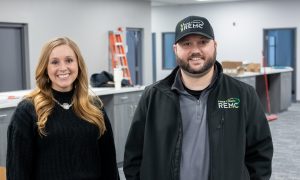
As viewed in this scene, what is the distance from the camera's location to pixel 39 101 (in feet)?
5.83

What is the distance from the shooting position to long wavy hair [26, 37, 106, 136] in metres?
1.77

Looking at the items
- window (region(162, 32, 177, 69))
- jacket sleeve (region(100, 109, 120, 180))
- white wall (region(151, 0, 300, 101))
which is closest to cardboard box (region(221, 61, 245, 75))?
white wall (region(151, 0, 300, 101))

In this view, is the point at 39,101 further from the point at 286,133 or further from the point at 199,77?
the point at 286,133

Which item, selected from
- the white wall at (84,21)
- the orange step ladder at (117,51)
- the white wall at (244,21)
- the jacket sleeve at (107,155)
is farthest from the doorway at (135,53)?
the jacket sleeve at (107,155)

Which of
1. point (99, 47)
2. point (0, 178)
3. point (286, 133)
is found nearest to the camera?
point (0, 178)

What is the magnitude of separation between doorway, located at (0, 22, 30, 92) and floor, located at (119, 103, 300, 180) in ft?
11.3

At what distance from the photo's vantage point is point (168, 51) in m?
12.7

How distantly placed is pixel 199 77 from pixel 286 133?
5.40 meters

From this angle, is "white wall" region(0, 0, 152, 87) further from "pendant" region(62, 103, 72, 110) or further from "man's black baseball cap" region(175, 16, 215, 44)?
"man's black baseball cap" region(175, 16, 215, 44)

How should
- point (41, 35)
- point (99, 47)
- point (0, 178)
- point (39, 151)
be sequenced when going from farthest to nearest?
1. point (99, 47)
2. point (41, 35)
3. point (0, 178)
4. point (39, 151)

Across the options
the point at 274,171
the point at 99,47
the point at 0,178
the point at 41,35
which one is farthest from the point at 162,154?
the point at 99,47

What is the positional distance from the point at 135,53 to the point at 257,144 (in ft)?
29.2

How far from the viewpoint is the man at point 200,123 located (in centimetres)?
161

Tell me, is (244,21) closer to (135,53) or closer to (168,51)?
(168,51)
